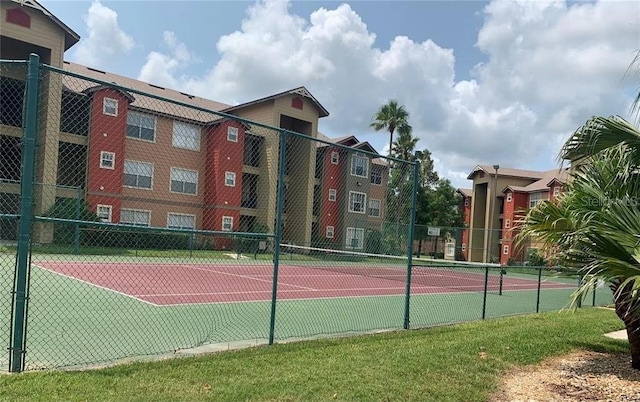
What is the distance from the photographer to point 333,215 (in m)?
31.2

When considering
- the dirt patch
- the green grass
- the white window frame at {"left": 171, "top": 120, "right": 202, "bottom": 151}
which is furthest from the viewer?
the white window frame at {"left": 171, "top": 120, "right": 202, "bottom": 151}

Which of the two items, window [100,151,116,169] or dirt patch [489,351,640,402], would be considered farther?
window [100,151,116,169]

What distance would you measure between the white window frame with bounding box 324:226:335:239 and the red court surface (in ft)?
8.30

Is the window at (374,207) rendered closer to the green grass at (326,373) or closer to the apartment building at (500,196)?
the apartment building at (500,196)

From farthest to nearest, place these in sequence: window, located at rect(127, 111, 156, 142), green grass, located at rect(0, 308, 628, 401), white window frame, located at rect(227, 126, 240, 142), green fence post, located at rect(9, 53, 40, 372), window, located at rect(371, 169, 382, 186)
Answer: window, located at rect(371, 169, 382, 186) < white window frame, located at rect(227, 126, 240, 142) < window, located at rect(127, 111, 156, 142) < green fence post, located at rect(9, 53, 40, 372) < green grass, located at rect(0, 308, 628, 401)

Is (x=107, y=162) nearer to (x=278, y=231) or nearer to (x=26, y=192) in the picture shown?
(x=278, y=231)

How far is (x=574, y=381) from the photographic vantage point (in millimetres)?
6555

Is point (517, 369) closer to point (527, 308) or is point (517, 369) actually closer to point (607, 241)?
point (607, 241)

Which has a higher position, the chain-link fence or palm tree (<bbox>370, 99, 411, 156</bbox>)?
palm tree (<bbox>370, 99, 411, 156</bbox>)

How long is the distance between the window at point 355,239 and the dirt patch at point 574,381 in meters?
17.6

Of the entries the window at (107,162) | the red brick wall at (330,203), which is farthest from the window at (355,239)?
the window at (107,162)

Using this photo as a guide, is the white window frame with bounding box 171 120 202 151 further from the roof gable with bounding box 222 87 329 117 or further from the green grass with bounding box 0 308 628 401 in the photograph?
the roof gable with bounding box 222 87 329 117

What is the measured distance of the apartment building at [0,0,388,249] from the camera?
13875mm

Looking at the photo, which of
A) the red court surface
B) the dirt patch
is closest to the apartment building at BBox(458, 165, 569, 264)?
the red court surface
